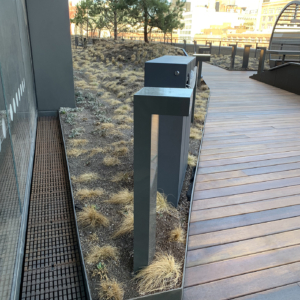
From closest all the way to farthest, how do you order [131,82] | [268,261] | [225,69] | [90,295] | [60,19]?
[90,295]
[268,261]
[60,19]
[131,82]
[225,69]

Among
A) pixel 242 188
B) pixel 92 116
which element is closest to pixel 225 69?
pixel 92 116

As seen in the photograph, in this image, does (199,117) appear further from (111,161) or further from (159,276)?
(159,276)

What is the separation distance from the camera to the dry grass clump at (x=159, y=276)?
6.26ft

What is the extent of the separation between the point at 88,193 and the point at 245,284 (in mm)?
1857

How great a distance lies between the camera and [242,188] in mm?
3170

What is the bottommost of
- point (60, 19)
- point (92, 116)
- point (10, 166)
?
point (92, 116)

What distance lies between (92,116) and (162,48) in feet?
44.2

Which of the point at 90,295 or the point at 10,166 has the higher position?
the point at 10,166

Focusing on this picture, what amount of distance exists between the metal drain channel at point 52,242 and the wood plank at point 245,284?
0.79 m

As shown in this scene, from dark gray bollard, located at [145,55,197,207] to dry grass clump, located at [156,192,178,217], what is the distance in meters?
0.06

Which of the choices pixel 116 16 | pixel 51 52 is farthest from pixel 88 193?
pixel 116 16

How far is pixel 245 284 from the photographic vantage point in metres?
2.00

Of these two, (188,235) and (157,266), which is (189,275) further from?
(188,235)

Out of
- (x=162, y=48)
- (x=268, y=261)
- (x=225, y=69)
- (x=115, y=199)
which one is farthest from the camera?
(x=162, y=48)
